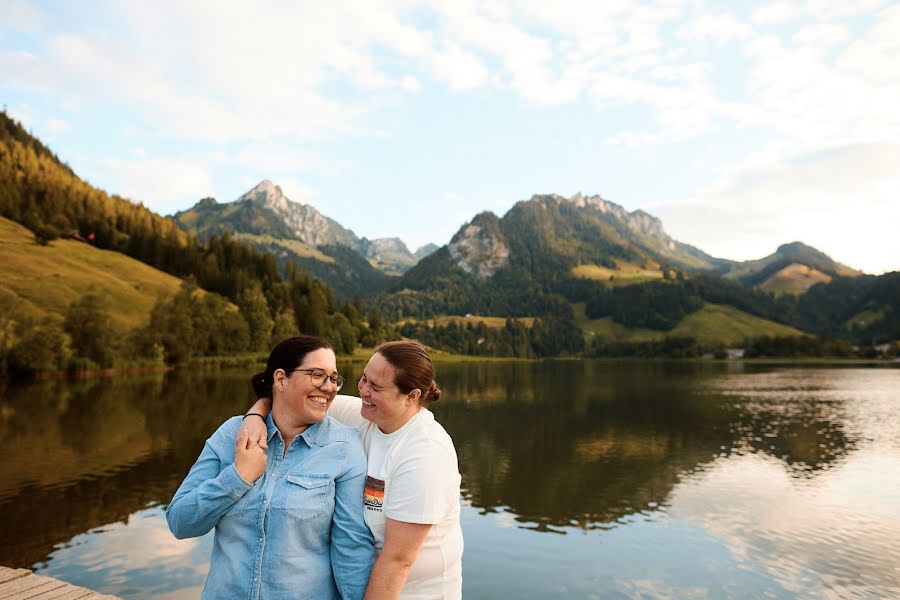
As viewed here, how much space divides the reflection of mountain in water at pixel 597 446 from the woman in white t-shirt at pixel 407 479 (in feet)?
67.3

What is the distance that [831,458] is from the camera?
38500 millimetres

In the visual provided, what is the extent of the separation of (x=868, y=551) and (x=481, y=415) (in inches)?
1518

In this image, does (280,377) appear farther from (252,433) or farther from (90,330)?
(90,330)

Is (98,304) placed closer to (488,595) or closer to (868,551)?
(488,595)

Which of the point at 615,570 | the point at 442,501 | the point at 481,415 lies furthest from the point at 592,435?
the point at 442,501

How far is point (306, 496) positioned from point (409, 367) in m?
1.37

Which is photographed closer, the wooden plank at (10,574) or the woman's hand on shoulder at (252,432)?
the woman's hand on shoulder at (252,432)

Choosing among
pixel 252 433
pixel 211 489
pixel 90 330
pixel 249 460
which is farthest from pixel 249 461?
pixel 90 330

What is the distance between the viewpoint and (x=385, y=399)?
5035mm

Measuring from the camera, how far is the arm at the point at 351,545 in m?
4.74

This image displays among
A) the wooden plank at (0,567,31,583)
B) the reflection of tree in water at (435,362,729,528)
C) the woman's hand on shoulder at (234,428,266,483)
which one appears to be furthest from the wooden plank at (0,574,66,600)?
the reflection of tree in water at (435,362,729,528)

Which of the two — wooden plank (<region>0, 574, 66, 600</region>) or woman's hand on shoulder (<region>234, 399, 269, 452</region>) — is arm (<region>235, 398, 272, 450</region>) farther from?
wooden plank (<region>0, 574, 66, 600</region>)

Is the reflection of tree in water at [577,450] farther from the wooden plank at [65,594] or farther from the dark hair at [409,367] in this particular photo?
the dark hair at [409,367]

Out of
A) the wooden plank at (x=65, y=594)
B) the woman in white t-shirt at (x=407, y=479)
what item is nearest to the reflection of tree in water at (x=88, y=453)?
the wooden plank at (x=65, y=594)
